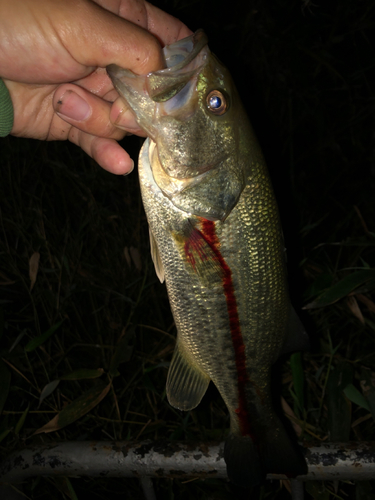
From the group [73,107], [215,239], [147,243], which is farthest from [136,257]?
[215,239]

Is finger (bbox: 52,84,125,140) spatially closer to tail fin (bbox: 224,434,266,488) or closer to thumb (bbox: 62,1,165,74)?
thumb (bbox: 62,1,165,74)

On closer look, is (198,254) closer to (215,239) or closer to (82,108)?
(215,239)

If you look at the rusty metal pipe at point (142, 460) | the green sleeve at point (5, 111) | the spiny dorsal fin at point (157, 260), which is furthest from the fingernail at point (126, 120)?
the rusty metal pipe at point (142, 460)

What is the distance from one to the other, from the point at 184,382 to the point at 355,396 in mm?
1257

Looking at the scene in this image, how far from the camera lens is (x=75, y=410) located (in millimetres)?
2303

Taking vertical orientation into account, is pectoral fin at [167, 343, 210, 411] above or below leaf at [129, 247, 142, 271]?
above

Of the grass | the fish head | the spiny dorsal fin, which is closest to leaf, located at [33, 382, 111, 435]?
the grass

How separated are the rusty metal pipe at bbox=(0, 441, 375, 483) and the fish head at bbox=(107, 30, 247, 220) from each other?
3.29ft

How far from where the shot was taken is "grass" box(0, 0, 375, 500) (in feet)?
9.27

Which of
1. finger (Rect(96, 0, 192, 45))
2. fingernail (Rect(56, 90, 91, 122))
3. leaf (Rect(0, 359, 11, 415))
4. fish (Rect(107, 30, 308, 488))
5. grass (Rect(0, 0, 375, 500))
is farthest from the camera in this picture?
A: grass (Rect(0, 0, 375, 500))

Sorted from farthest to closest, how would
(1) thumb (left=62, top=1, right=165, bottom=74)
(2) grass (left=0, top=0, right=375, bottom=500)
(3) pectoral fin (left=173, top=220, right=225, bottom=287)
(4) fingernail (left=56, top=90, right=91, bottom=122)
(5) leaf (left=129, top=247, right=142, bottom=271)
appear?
(5) leaf (left=129, top=247, right=142, bottom=271) → (2) grass (left=0, top=0, right=375, bottom=500) → (4) fingernail (left=56, top=90, right=91, bottom=122) → (3) pectoral fin (left=173, top=220, right=225, bottom=287) → (1) thumb (left=62, top=1, right=165, bottom=74)

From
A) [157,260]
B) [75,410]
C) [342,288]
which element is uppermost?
[157,260]

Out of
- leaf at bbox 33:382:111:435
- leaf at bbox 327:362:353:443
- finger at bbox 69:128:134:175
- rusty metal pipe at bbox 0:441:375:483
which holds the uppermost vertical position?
finger at bbox 69:128:134:175

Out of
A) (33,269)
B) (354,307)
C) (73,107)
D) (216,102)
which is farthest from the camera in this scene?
(33,269)
